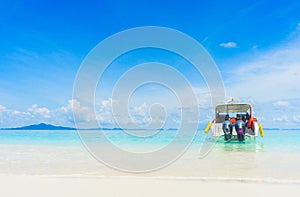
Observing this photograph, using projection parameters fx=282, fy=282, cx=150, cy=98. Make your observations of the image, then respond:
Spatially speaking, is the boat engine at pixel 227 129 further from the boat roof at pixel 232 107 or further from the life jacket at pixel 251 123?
the boat roof at pixel 232 107

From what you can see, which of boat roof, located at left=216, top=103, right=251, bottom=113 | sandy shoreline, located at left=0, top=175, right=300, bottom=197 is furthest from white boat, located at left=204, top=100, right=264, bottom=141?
sandy shoreline, located at left=0, top=175, right=300, bottom=197

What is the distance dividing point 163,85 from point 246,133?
674 cm

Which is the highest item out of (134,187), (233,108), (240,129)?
(233,108)

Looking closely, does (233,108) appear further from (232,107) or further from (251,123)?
(251,123)

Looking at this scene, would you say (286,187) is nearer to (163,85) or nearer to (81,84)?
(81,84)

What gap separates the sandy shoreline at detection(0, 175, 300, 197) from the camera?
4078 millimetres

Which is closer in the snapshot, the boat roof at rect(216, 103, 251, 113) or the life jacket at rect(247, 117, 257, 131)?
the life jacket at rect(247, 117, 257, 131)

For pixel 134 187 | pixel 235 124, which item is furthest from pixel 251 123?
pixel 134 187

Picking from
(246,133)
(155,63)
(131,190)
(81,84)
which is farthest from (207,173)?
(246,133)

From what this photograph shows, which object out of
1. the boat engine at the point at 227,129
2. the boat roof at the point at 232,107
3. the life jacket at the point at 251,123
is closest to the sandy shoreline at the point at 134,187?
the boat engine at the point at 227,129

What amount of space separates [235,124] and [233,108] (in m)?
2.53

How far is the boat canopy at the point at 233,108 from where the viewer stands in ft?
54.3

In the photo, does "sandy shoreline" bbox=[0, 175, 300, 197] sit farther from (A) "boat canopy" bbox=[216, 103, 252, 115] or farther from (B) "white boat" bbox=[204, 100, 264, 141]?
(A) "boat canopy" bbox=[216, 103, 252, 115]

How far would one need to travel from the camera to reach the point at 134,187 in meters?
4.41
